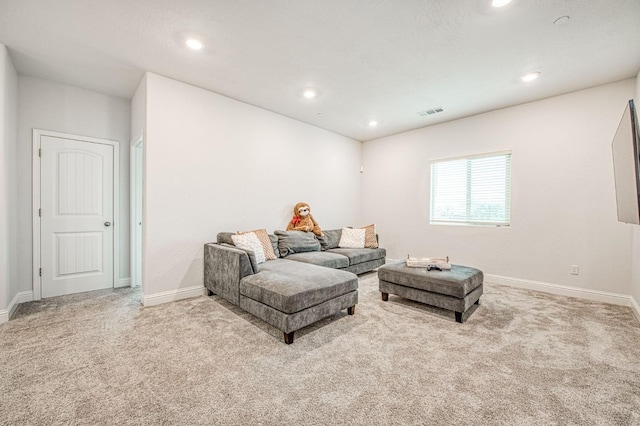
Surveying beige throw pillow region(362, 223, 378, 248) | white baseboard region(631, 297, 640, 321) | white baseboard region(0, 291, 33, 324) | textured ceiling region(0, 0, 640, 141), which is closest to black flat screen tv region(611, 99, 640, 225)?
textured ceiling region(0, 0, 640, 141)

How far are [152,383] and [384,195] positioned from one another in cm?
484

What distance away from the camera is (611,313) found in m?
2.98

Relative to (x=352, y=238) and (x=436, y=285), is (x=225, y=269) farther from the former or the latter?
(x=352, y=238)

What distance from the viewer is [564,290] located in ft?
11.8

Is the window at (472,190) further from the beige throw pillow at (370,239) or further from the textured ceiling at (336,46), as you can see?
the beige throw pillow at (370,239)

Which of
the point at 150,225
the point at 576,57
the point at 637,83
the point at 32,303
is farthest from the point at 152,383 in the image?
the point at 637,83

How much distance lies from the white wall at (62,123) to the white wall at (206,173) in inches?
45.5

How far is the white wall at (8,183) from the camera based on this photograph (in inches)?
102

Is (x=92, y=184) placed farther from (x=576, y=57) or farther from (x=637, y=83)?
(x=637, y=83)

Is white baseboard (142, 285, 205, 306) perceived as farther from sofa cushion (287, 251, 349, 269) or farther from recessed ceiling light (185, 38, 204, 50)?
recessed ceiling light (185, 38, 204, 50)

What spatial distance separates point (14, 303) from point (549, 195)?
6.68 meters

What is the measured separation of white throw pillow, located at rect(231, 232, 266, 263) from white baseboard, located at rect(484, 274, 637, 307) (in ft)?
11.4

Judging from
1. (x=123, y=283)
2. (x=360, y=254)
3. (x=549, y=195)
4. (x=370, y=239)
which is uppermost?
(x=549, y=195)

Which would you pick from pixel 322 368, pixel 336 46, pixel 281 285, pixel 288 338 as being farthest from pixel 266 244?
pixel 336 46
